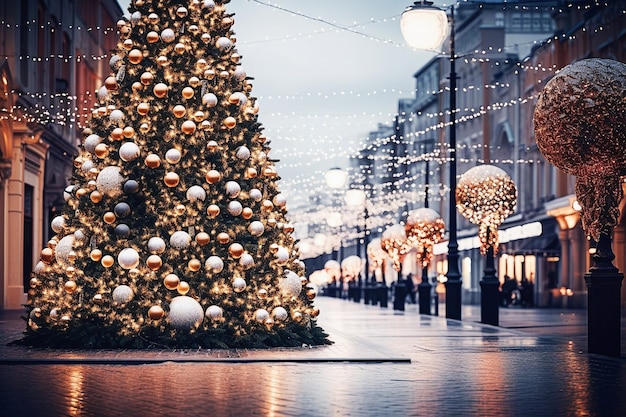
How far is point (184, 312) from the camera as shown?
1630 centimetres

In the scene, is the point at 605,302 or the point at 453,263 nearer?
the point at 605,302

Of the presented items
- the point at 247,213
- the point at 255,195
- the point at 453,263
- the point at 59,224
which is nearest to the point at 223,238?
the point at 247,213

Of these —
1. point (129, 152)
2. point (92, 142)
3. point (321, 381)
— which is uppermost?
point (92, 142)

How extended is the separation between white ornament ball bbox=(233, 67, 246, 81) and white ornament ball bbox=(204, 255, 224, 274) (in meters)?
2.74

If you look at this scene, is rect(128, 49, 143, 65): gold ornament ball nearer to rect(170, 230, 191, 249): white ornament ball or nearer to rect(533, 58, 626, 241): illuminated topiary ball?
rect(170, 230, 191, 249): white ornament ball

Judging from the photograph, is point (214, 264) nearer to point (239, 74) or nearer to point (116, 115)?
point (116, 115)

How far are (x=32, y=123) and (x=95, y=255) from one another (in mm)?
17696

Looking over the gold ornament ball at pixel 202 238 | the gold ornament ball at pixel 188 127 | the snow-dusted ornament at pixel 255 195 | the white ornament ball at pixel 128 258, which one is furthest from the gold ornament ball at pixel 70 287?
the snow-dusted ornament at pixel 255 195

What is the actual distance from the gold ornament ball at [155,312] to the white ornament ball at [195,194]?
1.60m

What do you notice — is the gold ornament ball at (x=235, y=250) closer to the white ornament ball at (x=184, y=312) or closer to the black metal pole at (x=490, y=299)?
the white ornament ball at (x=184, y=312)

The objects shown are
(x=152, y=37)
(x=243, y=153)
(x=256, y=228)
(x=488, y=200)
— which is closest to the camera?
(x=256, y=228)

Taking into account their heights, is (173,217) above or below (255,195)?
below

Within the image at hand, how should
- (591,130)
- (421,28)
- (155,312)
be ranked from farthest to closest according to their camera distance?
(421,28), (591,130), (155,312)

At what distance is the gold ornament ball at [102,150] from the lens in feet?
55.9
